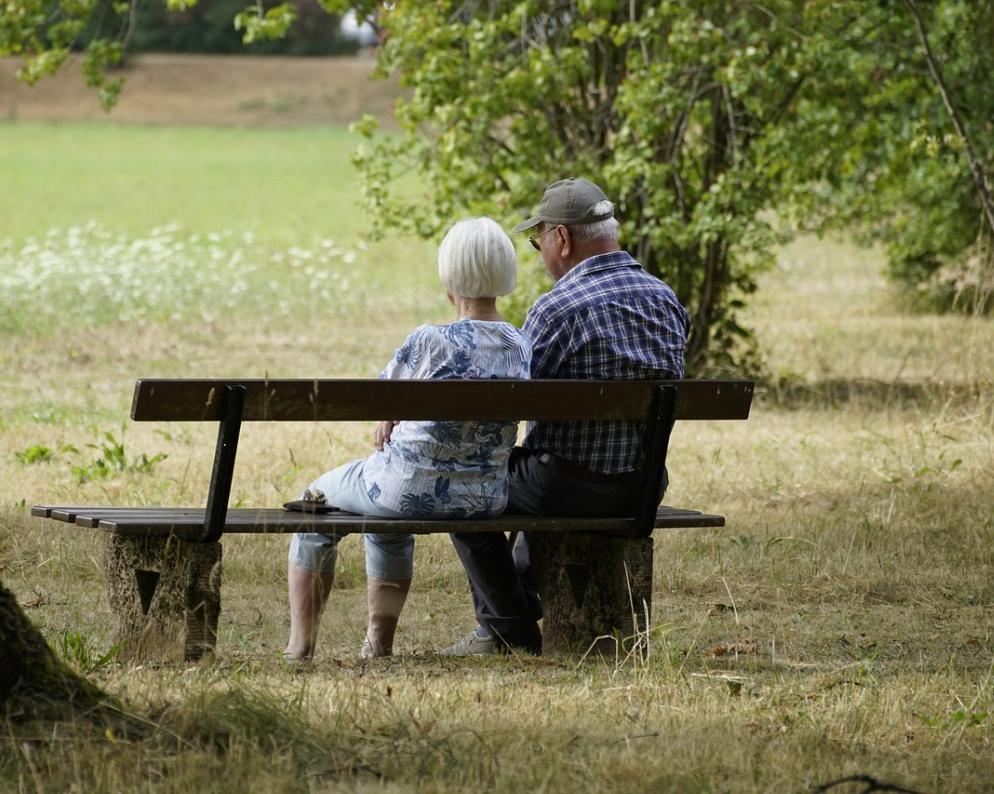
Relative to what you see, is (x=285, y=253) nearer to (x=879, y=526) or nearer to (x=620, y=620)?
(x=879, y=526)

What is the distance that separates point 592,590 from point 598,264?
108 centimetres

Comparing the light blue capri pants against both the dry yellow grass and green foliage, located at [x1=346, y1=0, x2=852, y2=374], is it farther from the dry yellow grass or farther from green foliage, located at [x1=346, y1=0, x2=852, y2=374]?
green foliage, located at [x1=346, y1=0, x2=852, y2=374]

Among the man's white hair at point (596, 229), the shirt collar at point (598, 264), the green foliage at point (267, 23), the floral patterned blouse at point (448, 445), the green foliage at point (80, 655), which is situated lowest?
the green foliage at point (80, 655)

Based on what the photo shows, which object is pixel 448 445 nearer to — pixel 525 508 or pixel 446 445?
pixel 446 445

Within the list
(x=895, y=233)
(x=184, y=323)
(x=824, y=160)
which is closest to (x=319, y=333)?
(x=184, y=323)

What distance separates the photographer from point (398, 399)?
4.86 meters

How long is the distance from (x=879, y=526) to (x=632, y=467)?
266 cm

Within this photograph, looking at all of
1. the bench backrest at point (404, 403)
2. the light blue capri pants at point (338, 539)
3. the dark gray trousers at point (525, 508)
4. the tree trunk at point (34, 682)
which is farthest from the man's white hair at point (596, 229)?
the tree trunk at point (34, 682)

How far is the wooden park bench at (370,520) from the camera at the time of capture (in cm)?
479

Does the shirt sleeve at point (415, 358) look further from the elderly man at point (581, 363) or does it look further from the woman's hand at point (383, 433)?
the elderly man at point (581, 363)

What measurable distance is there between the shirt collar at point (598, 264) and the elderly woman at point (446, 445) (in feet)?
1.02

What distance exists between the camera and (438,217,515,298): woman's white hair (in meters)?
5.18

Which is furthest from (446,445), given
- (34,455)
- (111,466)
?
(34,455)

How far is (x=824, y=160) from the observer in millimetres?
11289
